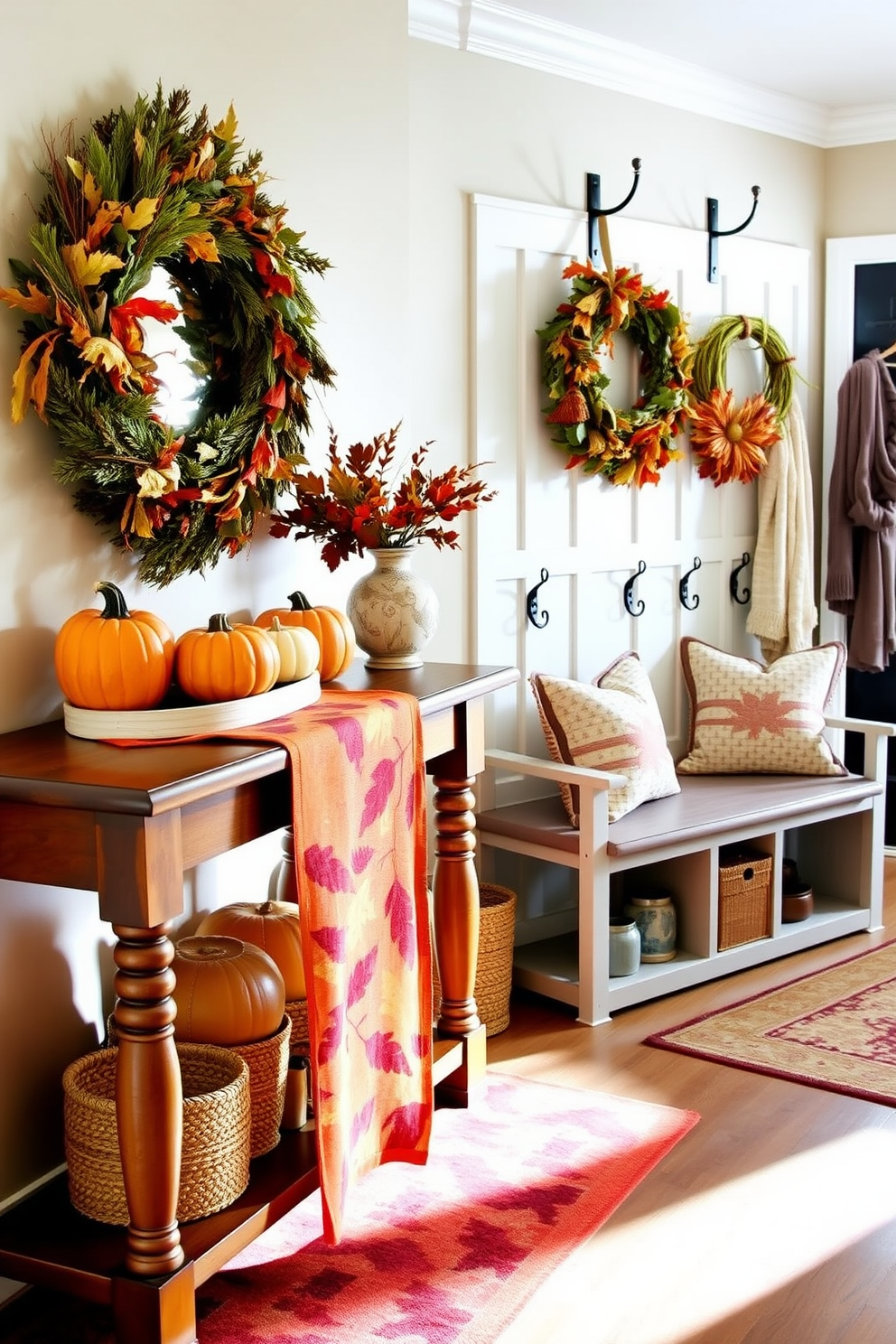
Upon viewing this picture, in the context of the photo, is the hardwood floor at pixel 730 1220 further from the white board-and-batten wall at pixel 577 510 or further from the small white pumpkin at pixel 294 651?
the small white pumpkin at pixel 294 651

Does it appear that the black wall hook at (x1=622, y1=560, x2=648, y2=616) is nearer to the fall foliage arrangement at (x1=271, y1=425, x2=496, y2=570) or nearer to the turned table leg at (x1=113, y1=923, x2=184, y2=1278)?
the fall foliage arrangement at (x1=271, y1=425, x2=496, y2=570)

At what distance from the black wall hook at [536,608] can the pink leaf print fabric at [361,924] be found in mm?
1474

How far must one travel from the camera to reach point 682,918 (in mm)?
3787

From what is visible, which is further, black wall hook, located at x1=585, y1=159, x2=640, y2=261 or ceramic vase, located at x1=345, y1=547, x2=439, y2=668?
black wall hook, located at x1=585, y1=159, x2=640, y2=261

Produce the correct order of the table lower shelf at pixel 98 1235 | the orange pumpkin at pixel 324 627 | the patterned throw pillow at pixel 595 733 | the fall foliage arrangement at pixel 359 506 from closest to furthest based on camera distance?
the table lower shelf at pixel 98 1235, the orange pumpkin at pixel 324 627, the fall foliage arrangement at pixel 359 506, the patterned throw pillow at pixel 595 733

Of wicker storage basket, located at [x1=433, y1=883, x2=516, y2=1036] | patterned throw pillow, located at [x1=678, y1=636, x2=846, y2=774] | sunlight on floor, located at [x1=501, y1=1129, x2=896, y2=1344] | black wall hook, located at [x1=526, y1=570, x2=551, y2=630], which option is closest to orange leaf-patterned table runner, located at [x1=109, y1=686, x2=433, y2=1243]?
sunlight on floor, located at [x1=501, y1=1129, x2=896, y2=1344]

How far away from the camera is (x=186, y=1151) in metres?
2.09

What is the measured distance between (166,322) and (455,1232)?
1.66 metres

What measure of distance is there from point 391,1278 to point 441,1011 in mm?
687

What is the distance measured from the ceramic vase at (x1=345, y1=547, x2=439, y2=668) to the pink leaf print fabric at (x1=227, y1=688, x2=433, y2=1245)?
11.1 inches

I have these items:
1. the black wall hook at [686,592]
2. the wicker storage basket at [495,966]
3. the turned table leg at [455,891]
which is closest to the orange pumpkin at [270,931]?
the turned table leg at [455,891]

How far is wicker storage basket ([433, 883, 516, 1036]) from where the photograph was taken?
339cm

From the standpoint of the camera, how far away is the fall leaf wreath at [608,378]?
12.6 feet

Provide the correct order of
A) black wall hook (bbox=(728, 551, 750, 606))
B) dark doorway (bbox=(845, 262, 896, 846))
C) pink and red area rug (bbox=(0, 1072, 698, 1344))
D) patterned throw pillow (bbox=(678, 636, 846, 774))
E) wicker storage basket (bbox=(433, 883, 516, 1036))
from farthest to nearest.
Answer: dark doorway (bbox=(845, 262, 896, 846)), black wall hook (bbox=(728, 551, 750, 606)), patterned throw pillow (bbox=(678, 636, 846, 774)), wicker storage basket (bbox=(433, 883, 516, 1036)), pink and red area rug (bbox=(0, 1072, 698, 1344))
